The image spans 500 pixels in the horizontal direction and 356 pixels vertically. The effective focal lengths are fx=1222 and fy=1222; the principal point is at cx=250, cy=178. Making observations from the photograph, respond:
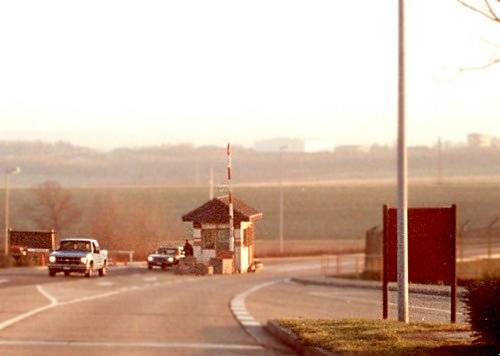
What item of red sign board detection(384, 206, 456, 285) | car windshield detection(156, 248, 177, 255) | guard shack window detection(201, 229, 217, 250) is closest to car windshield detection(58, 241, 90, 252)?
car windshield detection(156, 248, 177, 255)

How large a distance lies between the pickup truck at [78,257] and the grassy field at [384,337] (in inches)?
309

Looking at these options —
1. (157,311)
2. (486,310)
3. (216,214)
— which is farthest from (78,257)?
(486,310)

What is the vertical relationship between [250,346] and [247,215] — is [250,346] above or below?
below

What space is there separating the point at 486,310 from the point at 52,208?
22736 millimetres

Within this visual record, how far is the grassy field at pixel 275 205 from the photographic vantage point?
80.9 feet

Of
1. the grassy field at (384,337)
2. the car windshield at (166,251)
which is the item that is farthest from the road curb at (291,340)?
the car windshield at (166,251)

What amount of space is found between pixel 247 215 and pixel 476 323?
5994 millimetres

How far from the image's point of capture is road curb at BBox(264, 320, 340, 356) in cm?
1706

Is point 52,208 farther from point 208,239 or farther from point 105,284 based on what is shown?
point 208,239

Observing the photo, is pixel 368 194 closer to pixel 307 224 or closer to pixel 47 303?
pixel 307 224

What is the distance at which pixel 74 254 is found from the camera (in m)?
32.3

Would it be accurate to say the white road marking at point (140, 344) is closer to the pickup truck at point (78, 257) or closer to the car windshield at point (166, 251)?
the car windshield at point (166, 251)

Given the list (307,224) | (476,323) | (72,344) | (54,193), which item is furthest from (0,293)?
(476,323)

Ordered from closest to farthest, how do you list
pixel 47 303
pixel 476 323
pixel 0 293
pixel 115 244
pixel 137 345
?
pixel 476 323 < pixel 137 345 < pixel 115 244 < pixel 47 303 < pixel 0 293
